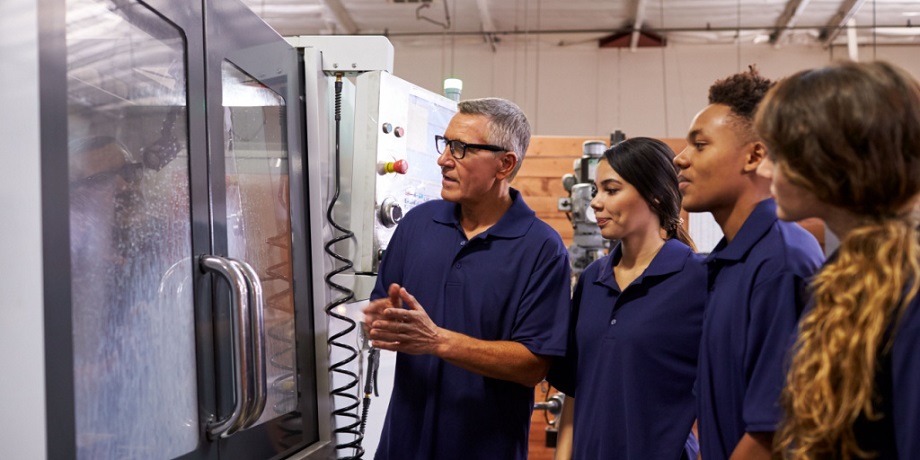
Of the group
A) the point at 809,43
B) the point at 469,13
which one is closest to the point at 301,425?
the point at 469,13

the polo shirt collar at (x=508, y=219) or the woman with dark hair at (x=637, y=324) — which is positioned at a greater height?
the polo shirt collar at (x=508, y=219)

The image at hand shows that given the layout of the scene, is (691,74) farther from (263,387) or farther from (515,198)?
(263,387)

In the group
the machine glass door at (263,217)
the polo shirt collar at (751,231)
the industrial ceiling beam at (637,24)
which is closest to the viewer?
the polo shirt collar at (751,231)

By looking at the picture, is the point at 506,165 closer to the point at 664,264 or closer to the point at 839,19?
the point at 664,264

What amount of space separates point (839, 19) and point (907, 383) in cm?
776

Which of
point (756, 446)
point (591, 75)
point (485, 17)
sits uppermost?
point (485, 17)

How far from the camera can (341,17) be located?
7645 mm

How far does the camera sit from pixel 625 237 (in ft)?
6.37

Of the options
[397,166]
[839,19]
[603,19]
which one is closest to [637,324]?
[397,166]

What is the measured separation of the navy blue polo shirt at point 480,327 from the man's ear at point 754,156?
54 cm

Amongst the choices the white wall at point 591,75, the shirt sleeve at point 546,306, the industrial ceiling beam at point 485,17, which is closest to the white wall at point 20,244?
the shirt sleeve at point 546,306

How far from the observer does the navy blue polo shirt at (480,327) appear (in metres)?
1.90

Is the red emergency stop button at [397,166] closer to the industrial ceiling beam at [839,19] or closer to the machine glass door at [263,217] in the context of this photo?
the machine glass door at [263,217]

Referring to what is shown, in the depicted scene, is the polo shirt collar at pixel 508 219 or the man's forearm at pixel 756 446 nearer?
the man's forearm at pixel 756 446
